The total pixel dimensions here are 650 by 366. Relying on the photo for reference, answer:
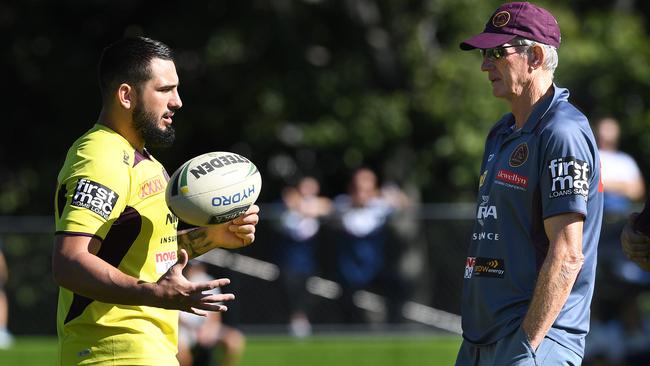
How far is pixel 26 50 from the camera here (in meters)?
20.9

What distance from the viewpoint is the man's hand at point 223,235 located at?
225 inches

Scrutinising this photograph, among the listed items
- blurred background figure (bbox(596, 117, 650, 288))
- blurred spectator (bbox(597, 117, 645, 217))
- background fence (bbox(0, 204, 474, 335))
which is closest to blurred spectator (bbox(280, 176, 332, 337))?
background fence (bbox(0, 204, 474, 335))

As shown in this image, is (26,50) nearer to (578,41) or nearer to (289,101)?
(289,101)

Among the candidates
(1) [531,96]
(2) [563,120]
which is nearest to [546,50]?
(1) [531,96]

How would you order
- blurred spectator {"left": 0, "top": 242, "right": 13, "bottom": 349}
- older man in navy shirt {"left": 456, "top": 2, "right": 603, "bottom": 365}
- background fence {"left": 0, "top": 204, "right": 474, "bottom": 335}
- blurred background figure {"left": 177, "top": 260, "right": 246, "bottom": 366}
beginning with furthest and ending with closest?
background fence {"left": 0, "top": 204, "right": 474, "bottom": 335} → blurred spectator {"left": 0, "top": 242, "right": 13, "bottom": 349} → blurred background figure {"left": 177, "top": 260, "right": 246, "bottom": 366} → older man in navy shirt {"left": 456, "top": 2, "right": 603, "bottom": 365}

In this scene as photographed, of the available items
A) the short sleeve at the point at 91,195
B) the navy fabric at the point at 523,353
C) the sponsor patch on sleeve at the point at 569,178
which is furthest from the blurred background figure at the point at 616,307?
the short sleeve at the point at 91,195

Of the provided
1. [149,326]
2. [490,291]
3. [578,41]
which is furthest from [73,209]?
[578,41]

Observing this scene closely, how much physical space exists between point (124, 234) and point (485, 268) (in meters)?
1.62

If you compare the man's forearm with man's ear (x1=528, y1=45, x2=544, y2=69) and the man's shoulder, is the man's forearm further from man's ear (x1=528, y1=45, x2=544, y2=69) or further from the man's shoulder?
man's ear (x1=528, y1=45, x2=544, y2=69)

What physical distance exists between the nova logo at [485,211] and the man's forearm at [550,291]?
0.43 m

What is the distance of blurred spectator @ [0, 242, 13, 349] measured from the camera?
12.8 meters

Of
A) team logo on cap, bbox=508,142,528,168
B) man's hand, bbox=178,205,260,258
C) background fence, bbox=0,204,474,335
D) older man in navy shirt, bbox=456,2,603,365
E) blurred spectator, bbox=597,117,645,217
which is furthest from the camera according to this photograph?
background fence, bbox=0,204,474,335

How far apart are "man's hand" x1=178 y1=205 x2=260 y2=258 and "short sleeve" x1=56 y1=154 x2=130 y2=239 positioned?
29.5 inches

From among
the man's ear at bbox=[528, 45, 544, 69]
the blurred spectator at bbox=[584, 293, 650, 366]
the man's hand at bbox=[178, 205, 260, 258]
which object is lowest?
the blurred spectator at bbox=[584, 293, 650, 366]
